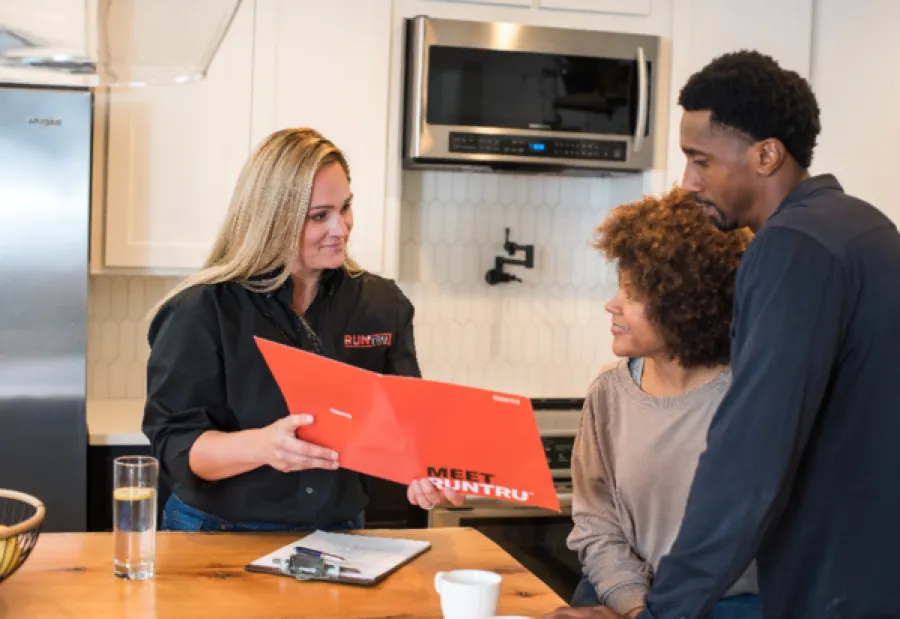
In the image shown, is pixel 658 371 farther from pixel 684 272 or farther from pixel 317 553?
pixel 317 553

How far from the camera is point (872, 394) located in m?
1.38

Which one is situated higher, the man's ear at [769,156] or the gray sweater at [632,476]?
the man's ear at [769,156]

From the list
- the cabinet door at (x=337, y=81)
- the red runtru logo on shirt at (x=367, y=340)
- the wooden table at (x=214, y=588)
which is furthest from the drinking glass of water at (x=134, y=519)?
the cabinet door at (x=337, y=81)

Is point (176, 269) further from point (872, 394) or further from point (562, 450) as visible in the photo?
point (872, 394)

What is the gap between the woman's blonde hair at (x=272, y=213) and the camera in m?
A: 2.04

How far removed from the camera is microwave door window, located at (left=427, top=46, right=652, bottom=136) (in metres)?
3.29

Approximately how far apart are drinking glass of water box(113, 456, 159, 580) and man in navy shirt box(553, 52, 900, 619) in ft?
2.08

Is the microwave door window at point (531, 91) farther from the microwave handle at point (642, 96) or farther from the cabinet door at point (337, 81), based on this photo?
the cabinet door at point (337, 81)

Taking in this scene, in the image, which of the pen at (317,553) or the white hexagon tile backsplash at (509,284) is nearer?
the pen at (317,553)

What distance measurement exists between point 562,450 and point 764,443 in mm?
1991

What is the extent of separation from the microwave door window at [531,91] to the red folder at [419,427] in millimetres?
1744

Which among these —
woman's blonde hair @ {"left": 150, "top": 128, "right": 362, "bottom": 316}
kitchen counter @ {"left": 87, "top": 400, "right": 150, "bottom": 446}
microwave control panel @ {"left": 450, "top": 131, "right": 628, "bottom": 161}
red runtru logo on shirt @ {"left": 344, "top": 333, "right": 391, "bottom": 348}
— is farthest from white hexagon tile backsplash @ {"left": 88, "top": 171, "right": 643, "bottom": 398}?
woman's blonde hair @ {"left": 150, "top": 128, "right": 362, "bottom": 316}

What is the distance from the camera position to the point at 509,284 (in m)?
3.83

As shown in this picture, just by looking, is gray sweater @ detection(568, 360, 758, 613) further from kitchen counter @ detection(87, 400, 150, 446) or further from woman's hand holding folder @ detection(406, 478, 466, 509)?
kitchen counter @ detection(87, 400, 150, 446)
